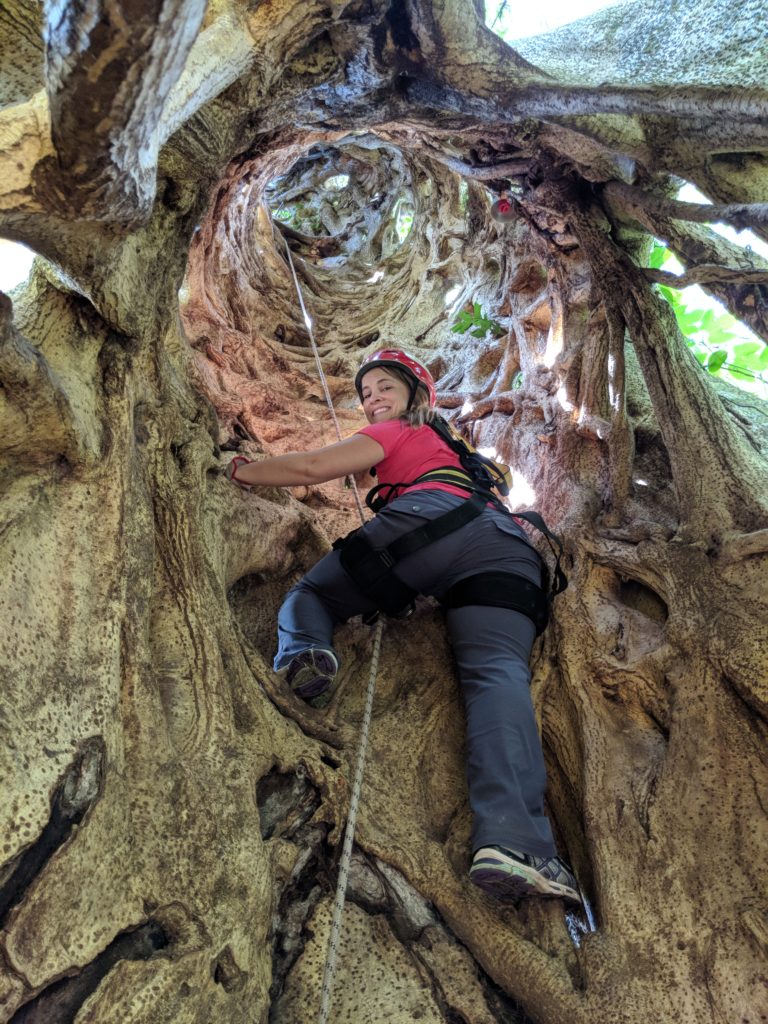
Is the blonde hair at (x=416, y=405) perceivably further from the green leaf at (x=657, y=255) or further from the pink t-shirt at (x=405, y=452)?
the green leaf at (x=657, y=255)

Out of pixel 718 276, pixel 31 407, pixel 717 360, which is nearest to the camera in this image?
pixel 31 407

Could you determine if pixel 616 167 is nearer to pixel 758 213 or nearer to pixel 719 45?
pixel 719 45

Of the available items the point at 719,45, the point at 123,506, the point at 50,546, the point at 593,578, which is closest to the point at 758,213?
the point at 719,45

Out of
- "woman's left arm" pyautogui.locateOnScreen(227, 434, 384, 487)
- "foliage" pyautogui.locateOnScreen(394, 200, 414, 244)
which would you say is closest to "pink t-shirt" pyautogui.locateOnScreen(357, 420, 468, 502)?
"woman's left arm" pyautogui.locateOnScreen(227, 434, 384, 487)

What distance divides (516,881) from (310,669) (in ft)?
3.50

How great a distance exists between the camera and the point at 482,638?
9.25 ft

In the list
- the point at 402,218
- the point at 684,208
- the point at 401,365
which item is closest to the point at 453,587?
the point at 401,365

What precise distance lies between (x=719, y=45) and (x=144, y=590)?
9.31 ft

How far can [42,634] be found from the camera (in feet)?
6.29

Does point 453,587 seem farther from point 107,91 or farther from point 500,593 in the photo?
point 107,91

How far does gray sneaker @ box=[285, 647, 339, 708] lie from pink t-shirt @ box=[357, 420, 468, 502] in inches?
34.9

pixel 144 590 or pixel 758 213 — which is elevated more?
pixel 758 213

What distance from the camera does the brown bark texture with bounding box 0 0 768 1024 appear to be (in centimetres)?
166

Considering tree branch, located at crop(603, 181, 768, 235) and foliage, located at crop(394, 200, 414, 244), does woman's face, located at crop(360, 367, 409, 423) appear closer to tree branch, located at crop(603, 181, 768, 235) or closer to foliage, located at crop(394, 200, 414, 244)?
tree branch, located at crop(603, 181, 768, 235)
